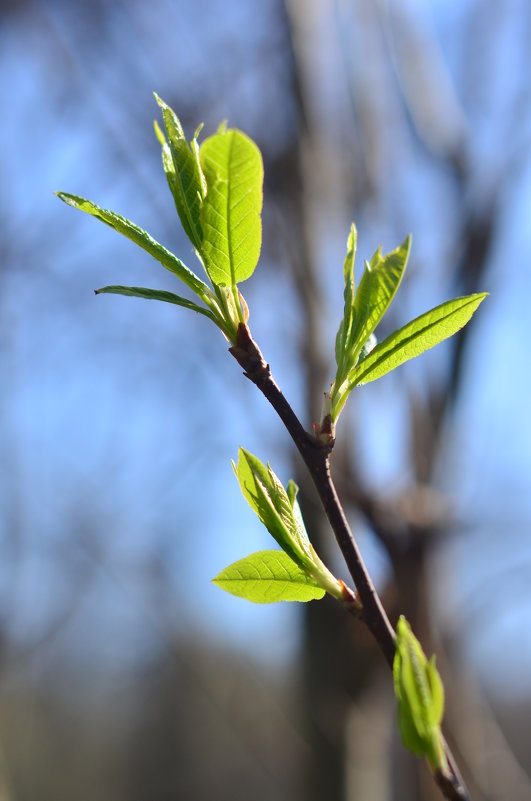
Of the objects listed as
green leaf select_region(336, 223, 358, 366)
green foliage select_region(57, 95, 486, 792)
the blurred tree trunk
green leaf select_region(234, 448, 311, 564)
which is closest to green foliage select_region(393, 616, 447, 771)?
green foliage select_region(57, 95, 486, 792)

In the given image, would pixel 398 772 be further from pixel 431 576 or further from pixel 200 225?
pixel 200 225

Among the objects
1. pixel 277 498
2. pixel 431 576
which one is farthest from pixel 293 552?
pixel 431 576

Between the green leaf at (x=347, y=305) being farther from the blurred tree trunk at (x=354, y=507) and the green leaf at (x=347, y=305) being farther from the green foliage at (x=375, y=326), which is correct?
the blurred tree trunk at (x=354, y=507)

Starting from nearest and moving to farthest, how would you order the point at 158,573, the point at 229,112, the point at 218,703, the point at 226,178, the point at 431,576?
1. the point at 226,178
2. the point at 431,576
3. the point at 229,112
4. the point at 218,703
5. the point at 158,573

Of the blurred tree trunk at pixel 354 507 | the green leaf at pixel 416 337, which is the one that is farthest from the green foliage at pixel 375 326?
the blurred tree trunk at pixel 354 507

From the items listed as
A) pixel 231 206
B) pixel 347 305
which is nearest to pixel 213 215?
pixel 231 206

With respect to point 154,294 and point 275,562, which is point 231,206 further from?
point 275,562
